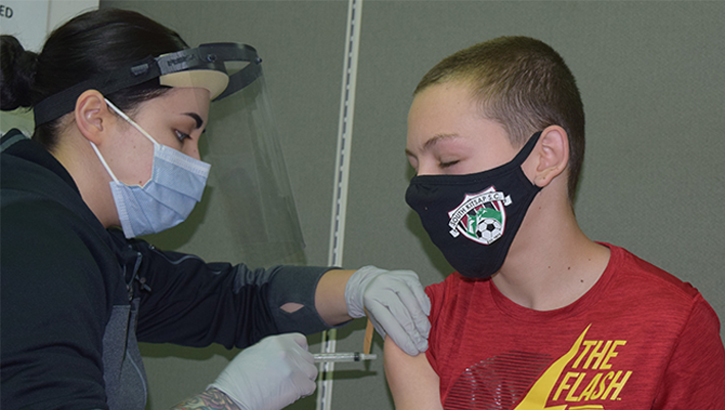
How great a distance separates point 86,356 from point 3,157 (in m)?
0.46

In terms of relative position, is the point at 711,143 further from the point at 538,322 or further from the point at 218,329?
the point at 218,329

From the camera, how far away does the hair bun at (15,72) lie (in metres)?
1.18

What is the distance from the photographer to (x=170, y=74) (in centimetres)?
117

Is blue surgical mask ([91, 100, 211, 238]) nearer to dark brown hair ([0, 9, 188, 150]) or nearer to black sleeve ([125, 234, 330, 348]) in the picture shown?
dark brown hair ([0, 9, 188, 150])

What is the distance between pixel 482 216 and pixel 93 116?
32.5 inches

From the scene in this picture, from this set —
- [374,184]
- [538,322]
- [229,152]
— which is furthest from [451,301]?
[229,152]

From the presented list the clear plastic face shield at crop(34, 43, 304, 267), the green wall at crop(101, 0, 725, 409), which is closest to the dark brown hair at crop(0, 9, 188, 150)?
the clear plastic face shield at crop(34, 43, 304, 267)

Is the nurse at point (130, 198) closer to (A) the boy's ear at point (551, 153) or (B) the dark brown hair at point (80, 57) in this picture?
(B) the dark brown hair at point (80, 57)

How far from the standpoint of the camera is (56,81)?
3.82ft

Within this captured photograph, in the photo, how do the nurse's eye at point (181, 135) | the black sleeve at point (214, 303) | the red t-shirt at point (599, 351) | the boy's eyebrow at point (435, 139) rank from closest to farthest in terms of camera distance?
1. the red t-shirt at point (599, 351)
2. the boy's eyebrow at point (435, 139)
3. the nurse's eye at point (181, 135)
4. the black sleeve at point (214, 303)

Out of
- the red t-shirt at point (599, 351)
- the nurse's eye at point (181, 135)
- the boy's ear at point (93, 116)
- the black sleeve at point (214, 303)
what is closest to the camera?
the red t-shirt at point (599, 351)

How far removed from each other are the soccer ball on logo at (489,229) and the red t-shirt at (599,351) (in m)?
0.18

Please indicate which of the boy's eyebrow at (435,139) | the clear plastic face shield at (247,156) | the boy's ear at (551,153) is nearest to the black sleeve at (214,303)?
the clear plastic face shield at (247,156)

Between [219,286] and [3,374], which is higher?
[3,374]
